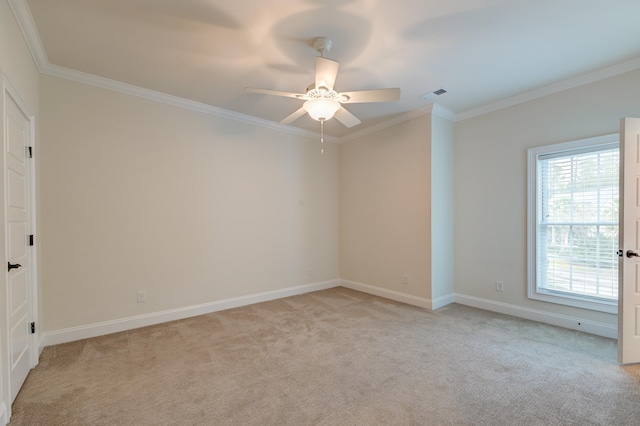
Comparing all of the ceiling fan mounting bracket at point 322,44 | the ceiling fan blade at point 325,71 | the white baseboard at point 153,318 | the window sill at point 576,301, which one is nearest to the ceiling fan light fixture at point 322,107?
the ceiling fan blade at point 325,71

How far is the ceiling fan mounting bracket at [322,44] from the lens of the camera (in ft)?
8.18

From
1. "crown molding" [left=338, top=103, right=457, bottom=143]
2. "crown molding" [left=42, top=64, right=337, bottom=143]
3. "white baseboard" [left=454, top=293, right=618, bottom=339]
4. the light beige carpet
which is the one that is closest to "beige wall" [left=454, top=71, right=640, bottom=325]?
"white baseboard" [left=454, top=293, right=618, bottom=339]

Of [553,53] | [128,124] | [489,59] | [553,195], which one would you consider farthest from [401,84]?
[128,124]

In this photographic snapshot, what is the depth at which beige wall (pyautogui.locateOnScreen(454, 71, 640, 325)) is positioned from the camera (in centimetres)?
313

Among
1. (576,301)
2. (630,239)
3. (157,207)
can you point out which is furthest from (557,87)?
(157,207)

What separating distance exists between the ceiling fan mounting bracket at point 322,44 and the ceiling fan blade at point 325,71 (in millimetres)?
273

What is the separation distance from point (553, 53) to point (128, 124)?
4555 mm

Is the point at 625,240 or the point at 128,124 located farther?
the point at 128,124

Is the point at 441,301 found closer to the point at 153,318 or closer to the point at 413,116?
the point at 413,116

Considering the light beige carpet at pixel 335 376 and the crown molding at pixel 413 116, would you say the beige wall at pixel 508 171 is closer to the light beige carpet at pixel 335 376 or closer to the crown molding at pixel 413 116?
the crown molding at pixel 413 116

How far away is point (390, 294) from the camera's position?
15.1 feet

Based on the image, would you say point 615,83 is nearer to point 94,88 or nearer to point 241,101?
point 241,101

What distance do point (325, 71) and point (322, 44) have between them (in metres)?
0.42

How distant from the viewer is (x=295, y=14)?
2.24 meters
